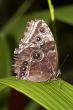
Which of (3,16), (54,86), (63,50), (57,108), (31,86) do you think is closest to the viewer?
(57,108)

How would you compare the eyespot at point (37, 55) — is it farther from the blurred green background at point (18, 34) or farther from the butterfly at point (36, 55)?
the blurred green background at point (18, 34)

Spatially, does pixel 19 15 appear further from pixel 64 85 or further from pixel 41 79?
pixel 64 85

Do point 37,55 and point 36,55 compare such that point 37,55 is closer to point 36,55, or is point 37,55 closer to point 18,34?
point 36,55

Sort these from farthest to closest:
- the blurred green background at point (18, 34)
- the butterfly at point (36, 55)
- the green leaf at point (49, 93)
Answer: the blurred green background at point (18, 34), the butterfly at point (36, 55), the green leaf at point (49, 93)

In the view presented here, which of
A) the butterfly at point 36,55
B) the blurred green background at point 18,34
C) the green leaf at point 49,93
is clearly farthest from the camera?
the blurred green background at point 18,34

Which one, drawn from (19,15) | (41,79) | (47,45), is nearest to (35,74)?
(41,79)

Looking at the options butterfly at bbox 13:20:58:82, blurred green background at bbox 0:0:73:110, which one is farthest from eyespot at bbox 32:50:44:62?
blurred green background at bbox 0:0:73:110

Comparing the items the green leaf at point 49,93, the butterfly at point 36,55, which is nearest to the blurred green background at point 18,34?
the butterfly at point 36,55

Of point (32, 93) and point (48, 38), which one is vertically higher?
point (48, 38)
